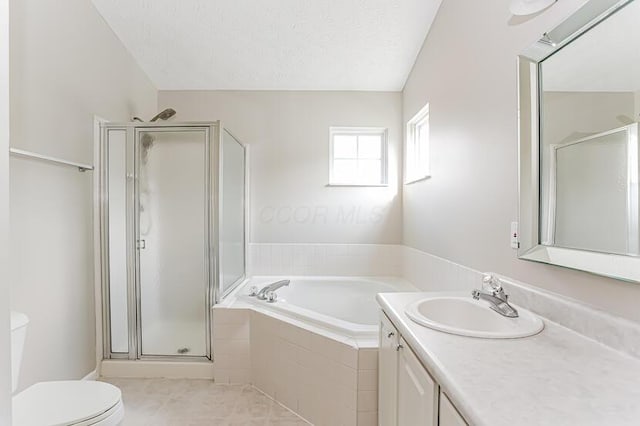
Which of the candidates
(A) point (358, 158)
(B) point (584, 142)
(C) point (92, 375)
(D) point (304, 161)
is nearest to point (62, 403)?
(C) point (92, 375)

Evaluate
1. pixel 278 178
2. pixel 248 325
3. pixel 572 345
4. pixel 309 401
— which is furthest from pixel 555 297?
pixel 278 178

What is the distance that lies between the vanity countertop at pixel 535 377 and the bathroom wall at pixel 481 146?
172 millimetres

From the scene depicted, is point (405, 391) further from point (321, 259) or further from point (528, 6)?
point (321, 259)

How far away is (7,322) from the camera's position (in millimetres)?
701

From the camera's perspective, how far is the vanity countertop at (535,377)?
1.93ft

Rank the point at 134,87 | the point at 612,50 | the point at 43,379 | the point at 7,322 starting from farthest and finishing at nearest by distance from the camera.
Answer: the point at 134,87, the point at 43,379, the point at 612,50, the point at 7,322

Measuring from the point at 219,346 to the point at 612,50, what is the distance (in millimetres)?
2490

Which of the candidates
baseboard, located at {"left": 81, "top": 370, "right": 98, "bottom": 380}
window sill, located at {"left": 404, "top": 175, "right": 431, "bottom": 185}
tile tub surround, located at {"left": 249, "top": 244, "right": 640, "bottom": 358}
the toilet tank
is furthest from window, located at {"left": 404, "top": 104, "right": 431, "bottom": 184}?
baseboard, located at {"left": 81, "top": 370, "right": 98, "bottom": 380}

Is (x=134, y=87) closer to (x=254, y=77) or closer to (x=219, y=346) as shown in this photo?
(x=254, y=77)

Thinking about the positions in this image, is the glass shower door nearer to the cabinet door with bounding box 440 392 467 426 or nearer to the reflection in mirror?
the cabinet door with bounding box 440 392 467 426

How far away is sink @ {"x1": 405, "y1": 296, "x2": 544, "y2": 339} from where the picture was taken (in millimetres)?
1000

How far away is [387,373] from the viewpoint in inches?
53.1

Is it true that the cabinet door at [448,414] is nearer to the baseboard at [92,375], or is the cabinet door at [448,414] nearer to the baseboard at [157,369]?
the baseboard at [157,369]

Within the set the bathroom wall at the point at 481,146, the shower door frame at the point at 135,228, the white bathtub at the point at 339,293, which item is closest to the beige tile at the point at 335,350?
the bathroom wall at the point at 481,146
